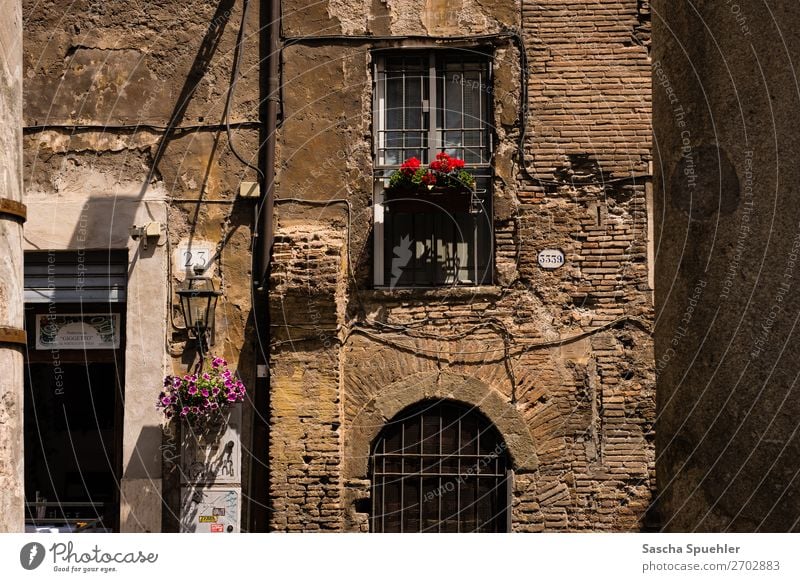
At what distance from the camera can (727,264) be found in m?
10.8

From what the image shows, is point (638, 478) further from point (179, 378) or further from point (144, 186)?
point (144, 186)

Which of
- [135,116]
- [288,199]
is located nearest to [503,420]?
[288,199]

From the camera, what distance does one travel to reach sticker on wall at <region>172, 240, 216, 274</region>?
37.4 ft

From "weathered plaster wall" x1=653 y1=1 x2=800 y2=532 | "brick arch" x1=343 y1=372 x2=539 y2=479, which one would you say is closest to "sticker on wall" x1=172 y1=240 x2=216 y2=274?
"brick arch" x1=343 y1=372 x2=539 y2=479

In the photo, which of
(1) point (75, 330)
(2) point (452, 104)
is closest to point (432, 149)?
(2) point (452, 104)

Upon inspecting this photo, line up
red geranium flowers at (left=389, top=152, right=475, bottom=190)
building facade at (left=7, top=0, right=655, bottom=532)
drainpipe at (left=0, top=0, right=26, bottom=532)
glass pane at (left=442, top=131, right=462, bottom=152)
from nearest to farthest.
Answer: drainpipe at (left=0, top=0, right=26, bottom=532) < red geranium flowers at (left=389, top=152, right=475, bottom=190) < building facade at (left=7, top=0, right=655, bottom=532) < glass pane at (left=442, top=131, right=462, bottom=152)

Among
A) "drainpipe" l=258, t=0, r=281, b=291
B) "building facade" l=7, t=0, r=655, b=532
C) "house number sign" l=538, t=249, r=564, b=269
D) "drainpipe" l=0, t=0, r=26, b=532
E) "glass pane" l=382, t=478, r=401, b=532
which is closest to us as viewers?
"drainpipe" l=0, t=0, r=26, b=532

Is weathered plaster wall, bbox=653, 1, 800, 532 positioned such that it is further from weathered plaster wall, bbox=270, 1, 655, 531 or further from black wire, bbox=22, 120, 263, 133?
Answer: black wire, bbox=22, 120, 263, 133

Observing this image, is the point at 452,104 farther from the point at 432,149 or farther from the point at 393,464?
the point at 393,464

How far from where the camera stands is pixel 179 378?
11.0 metres

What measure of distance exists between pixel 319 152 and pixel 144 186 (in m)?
1.79

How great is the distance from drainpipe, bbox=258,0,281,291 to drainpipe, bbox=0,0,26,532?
3.67 m

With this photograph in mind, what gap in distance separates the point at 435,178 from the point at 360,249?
3.47ft

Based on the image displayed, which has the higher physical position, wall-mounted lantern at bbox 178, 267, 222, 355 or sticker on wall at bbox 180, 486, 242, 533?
wall-mounted lantern at bbox 178, 267, 222, 355
